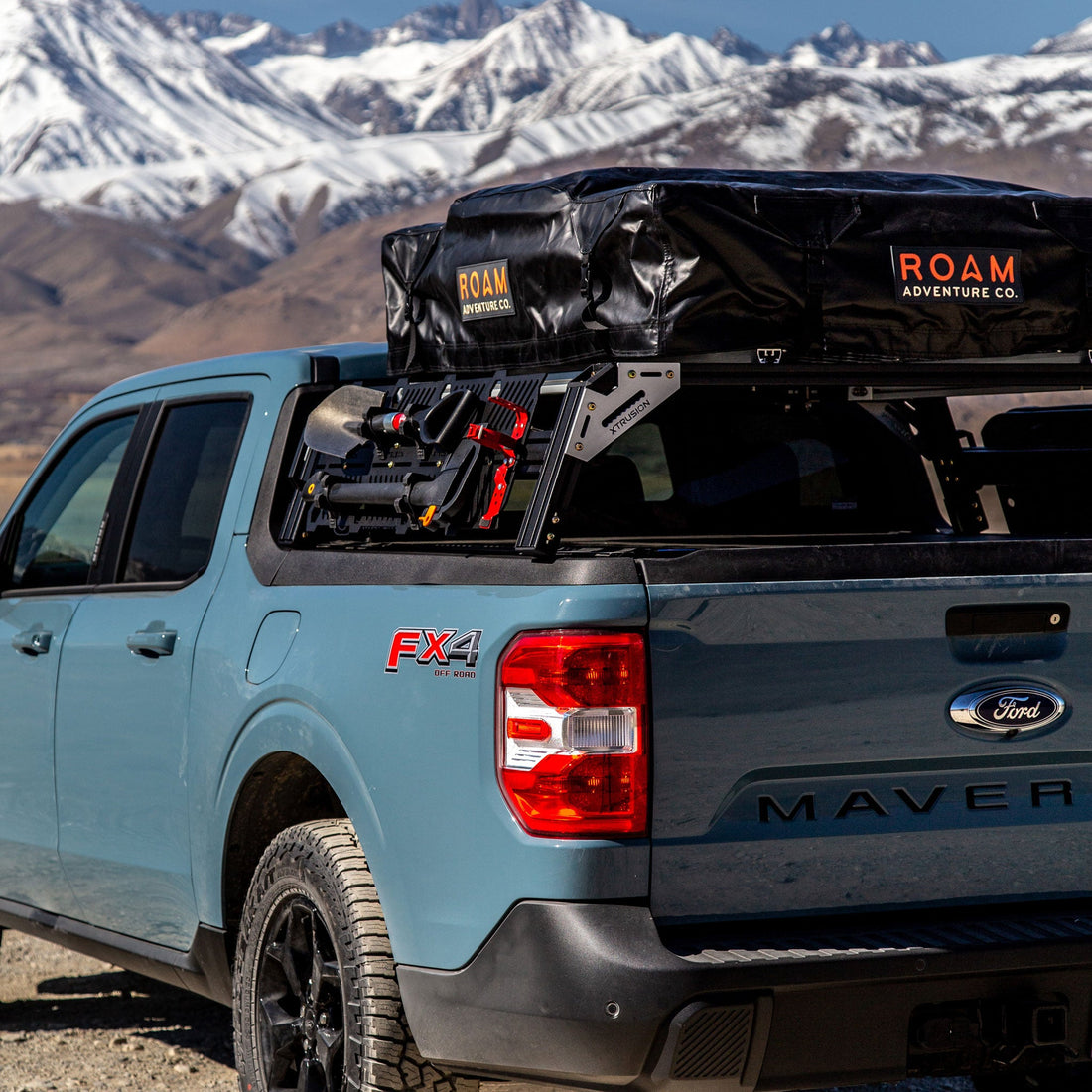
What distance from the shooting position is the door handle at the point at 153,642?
4082 mm

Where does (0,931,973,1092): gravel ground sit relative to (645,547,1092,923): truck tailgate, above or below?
below

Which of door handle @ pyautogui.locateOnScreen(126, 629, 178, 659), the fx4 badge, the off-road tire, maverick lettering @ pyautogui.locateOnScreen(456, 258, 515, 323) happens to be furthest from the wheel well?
maverick lettering @ pyautogui.locateOnScreen(456, 258, 515, 323)

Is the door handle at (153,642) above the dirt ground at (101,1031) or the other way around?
above

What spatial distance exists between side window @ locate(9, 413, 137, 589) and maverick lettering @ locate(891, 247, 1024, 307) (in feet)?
7.54

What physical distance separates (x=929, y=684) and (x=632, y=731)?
547 mm

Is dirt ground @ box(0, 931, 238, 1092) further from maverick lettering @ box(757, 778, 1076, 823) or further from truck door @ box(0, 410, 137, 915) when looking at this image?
maverick lettering @ box(757, 778, 1076, 823)

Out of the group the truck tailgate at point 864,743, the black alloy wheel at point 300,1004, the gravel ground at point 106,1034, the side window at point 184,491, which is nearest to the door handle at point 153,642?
the side window at point 184,491

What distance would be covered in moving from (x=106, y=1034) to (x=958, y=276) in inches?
139

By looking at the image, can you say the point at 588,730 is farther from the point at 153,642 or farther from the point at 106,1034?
the point at 106,1034

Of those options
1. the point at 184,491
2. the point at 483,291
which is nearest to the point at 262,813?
the point at 184,491

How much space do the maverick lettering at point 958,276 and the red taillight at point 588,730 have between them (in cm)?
124

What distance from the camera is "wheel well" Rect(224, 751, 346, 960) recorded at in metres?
3.79

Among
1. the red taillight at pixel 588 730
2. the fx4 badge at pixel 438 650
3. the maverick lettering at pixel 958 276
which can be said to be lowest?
the red taillight at pixel 588 730

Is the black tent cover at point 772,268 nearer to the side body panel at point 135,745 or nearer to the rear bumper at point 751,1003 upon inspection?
the side body panel at point 135,745
